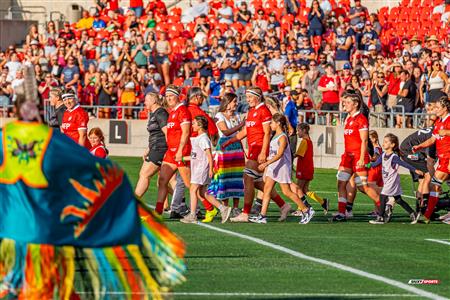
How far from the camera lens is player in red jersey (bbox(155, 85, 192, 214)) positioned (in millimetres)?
17234

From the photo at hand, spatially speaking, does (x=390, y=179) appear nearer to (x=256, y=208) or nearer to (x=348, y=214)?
(x=348, y=214)

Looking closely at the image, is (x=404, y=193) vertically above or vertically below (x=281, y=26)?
below

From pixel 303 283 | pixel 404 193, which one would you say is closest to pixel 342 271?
pixel 303 283

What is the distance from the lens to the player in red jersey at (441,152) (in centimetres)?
1784

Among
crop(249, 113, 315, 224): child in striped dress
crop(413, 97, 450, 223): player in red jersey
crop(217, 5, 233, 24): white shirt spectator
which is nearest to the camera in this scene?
crop(249, 113, 315, 224): child in striped dress

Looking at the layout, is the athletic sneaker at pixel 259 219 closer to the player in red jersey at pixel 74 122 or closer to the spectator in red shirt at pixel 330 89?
the player in red jersey at pixel 74 122

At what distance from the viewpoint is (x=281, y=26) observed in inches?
1347

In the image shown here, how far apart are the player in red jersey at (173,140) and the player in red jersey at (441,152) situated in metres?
3.62

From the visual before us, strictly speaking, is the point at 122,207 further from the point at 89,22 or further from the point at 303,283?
the point at 89,22

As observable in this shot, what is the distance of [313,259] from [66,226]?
187 inches

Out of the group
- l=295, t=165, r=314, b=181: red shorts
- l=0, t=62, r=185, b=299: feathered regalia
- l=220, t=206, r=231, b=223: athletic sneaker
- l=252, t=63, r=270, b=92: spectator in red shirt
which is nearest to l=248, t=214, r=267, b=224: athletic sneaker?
l=220, t=206, r=231, b=223: athletic sneaker

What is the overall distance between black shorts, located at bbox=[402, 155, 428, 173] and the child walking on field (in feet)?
10.8

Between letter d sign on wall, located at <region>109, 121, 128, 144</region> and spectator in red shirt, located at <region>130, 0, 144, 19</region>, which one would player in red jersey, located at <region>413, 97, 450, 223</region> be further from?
spectator in red shirt, located at <region>130, 0, 144, 19</region>

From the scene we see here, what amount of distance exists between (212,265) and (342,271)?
1.30m
